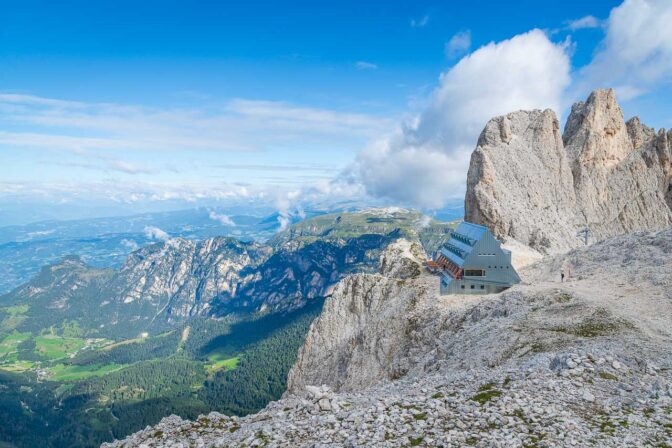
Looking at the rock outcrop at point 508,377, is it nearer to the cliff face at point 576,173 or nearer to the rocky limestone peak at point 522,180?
the rocky limestone peak at point 522,180

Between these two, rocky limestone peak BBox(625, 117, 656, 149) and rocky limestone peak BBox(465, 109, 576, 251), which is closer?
rocky limestone peak BBox(465, 109, 576, 251)

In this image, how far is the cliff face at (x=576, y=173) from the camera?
10712 centimetres

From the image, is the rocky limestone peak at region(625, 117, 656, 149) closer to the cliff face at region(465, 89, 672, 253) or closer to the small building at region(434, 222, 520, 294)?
the cliff face at region(465, 89, 672, 253)

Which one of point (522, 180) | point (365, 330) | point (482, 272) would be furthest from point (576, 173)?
point (365, 330)

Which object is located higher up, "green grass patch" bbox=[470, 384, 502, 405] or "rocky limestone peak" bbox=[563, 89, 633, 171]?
"rocky limestone peak" bbox=[563, 89, 633, 171]

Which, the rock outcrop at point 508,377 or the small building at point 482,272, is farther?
the small building at point 482,272

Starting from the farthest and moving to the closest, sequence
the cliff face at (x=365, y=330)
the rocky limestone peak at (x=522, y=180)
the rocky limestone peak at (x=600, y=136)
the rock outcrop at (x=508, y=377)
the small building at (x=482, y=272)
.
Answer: the rocky limestone peak at (x=600, y=136) < the rocky limestone peak at (x=522, y=180) < the small building at (x=482, y=272) < the cliff face at (x=365, y=330) < the rock outcrop at (x=508, y=377)

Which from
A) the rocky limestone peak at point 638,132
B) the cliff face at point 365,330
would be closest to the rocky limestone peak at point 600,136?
the rocky limestone peak at point 638,132

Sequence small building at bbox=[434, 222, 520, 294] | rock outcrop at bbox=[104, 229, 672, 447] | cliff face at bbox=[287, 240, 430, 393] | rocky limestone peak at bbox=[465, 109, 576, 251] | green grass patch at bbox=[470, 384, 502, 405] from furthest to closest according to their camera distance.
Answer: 1. rocky limestone peak at bbox=[465, 109, 576, 251]
2. small building at bbox=[434, 222, 520, 294]
3. cliff face at bbox=[287, 240, 430, 393]
4. green grass patch at bbox=[470, 384, 502, 405]
5. rock outcrop at bbox=[104, 229, 672, 447]

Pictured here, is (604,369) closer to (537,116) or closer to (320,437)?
(320,437)

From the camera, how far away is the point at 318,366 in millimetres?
73250

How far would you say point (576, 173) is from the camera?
12256cm

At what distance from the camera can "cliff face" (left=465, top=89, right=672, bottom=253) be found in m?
107

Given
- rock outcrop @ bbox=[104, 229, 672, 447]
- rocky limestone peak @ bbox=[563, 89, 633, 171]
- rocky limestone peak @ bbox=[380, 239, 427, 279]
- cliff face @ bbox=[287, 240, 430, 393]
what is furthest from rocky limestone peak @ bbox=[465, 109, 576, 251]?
rock outcrop @ bbox=[104, 229, 672, 447]
